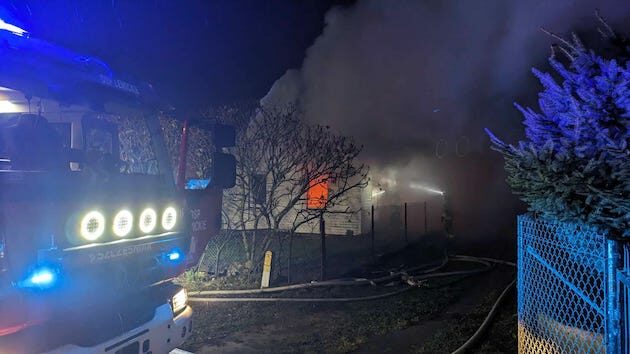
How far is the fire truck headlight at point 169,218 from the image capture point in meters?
3.57

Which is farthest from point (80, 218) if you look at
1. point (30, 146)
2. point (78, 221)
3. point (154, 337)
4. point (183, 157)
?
point (183, 157)

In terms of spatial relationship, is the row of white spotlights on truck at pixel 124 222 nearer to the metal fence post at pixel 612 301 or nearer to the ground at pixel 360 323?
the ground at pixel 360 323

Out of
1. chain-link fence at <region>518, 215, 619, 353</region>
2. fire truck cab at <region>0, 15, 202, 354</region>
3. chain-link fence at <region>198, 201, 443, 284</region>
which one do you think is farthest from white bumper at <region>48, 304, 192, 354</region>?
chain-link fence at <region>198, 201, 443, 284</region>

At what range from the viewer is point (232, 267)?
8.44 meters

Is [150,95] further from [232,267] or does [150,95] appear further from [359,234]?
[359,234]

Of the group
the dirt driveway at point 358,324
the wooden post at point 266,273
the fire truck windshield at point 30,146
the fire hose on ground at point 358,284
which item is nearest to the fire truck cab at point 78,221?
the fire truck windshield at point 30,146

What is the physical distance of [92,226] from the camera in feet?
9.46

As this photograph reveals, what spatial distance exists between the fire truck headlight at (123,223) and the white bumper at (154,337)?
0.68 meters

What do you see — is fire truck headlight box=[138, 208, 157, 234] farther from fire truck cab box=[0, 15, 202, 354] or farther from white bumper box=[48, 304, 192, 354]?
white bumper box=[48, 304, 192, 354]

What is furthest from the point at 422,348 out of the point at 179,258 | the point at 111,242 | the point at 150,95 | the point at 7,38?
the point at 7,38

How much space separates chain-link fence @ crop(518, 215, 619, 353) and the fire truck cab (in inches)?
110

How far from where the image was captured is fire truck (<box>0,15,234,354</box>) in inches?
99.7

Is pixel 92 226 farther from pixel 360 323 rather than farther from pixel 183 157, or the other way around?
pixel 360 323

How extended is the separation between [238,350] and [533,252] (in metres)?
3.21
